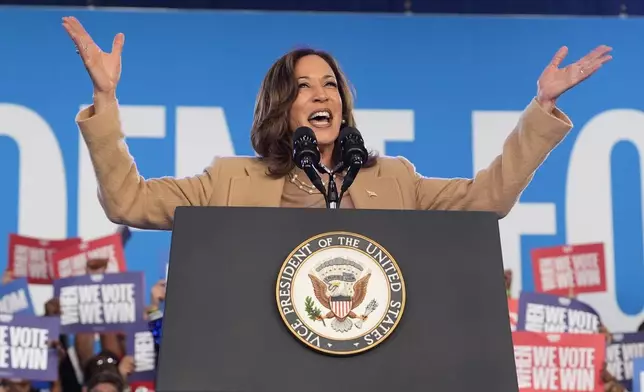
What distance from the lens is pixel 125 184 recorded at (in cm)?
214

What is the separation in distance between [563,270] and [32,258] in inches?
101

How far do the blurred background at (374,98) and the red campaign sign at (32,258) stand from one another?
113mm

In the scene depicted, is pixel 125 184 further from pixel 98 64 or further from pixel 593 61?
pixel 593 61

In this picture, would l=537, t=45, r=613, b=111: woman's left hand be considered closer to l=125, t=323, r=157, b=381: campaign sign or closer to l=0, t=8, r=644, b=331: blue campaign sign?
l=125, t=323, r=157, b=381: campaign sign

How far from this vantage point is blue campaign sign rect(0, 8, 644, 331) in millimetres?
5184

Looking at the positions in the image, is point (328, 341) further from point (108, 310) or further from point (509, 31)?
point (509, 31)

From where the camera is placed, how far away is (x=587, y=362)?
14.0 feet

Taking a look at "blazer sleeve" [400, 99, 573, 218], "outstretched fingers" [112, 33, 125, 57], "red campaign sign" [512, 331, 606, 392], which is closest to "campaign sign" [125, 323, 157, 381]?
"red campaign sign" [512, 331, 606, 392]

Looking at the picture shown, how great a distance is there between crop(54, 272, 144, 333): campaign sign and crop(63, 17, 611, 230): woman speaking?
233 cm

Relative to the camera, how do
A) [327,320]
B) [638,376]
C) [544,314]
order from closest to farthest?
[327,320] < [638,376] < [544,314]

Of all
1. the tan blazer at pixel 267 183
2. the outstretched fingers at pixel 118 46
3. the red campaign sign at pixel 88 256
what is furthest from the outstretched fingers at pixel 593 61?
the red campaign sign at pixel 88 256

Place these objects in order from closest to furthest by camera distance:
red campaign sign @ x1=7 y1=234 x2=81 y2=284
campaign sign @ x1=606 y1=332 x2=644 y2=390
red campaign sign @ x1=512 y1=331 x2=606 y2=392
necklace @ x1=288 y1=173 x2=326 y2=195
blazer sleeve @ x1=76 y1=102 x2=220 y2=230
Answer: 1. blazer sleeve @ x1=76 y1=102 x2=220 y2=230
2. necklace @ x1=288 y1=173 x2=326 y2=195
3. red campaign sign @ x1=512 y1=331 x2=606 y2=392
4. campaign sign @ x1=606 y1=332 x2=644 y2=390
5. red campaign sign @ x1=7 y1=234 x2=81 y2=284

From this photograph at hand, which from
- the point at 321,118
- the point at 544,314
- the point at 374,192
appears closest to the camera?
the point at 374,192

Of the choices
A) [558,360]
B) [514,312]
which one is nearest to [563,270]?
[514,312]
